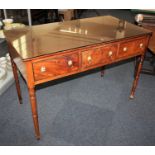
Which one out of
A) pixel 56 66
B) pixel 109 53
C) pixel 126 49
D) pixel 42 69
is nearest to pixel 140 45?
pixel 126 49

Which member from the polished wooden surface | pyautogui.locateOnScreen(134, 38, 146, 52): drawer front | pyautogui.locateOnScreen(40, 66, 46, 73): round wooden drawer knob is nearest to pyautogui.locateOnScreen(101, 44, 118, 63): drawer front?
the polished wooden surface

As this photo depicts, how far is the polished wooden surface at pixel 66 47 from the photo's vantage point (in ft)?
3.84

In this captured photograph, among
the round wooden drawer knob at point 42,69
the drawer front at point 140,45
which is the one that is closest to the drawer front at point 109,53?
the drawer front at point 140,45

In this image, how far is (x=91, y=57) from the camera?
54.1 inches

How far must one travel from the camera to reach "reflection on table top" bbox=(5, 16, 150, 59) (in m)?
1.21

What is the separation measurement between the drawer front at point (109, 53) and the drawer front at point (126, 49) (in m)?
0.05

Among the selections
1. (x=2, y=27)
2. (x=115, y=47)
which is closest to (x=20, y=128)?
(x=115, y=47)

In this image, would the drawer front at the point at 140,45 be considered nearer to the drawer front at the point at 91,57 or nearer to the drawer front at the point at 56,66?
the drawer front at the point at 91,57

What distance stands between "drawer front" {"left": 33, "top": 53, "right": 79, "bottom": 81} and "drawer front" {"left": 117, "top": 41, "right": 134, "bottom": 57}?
42 cm

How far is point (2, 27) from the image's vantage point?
7.39 ft

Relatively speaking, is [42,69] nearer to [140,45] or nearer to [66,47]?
[66,47]

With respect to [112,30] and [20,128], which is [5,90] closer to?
[20,128]

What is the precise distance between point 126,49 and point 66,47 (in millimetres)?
581

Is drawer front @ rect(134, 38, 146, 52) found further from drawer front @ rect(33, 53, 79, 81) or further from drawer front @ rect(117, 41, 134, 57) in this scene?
drawer front @ rect(33, 53, 79, 81)
